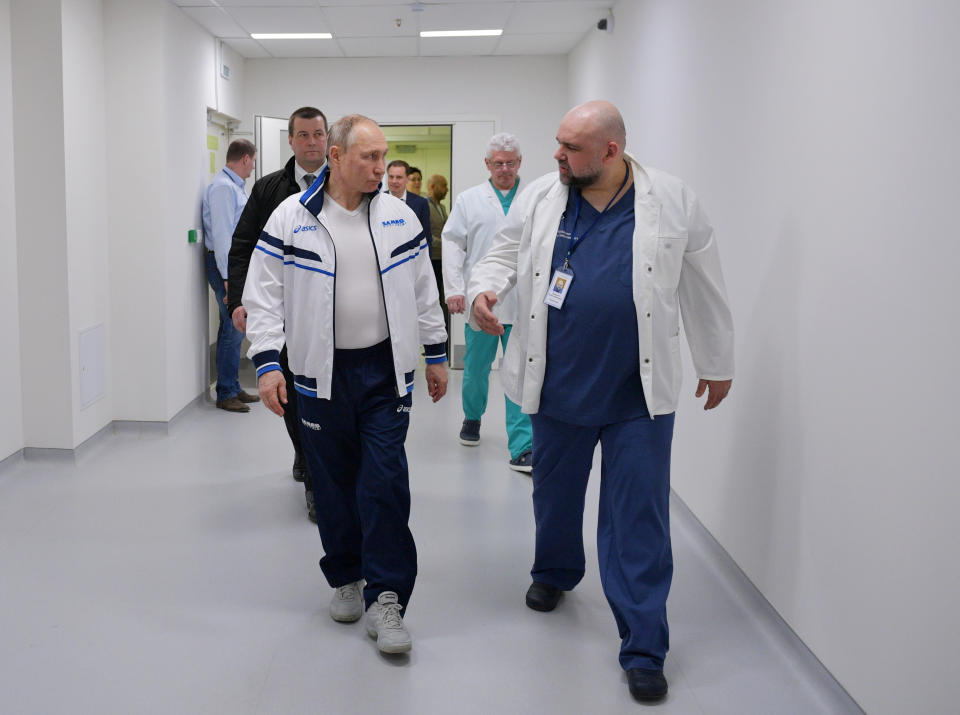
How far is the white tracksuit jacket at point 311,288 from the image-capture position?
8.93ft

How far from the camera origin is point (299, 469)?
447cm

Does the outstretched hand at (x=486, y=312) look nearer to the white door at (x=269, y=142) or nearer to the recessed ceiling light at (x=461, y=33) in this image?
the recessed ceiling light at (x=461, y=33)

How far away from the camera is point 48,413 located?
186 inches

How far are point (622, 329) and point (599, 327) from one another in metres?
0.07

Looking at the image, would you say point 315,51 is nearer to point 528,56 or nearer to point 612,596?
point 528,56

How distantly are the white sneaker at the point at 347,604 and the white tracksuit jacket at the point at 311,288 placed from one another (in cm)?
71

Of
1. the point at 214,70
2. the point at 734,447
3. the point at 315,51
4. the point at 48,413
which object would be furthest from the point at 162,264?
the point at 734,447

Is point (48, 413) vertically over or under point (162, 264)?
under

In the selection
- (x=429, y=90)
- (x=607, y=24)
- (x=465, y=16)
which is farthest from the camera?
(x=429, y=90)

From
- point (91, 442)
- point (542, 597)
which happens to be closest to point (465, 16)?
point (91, 442)

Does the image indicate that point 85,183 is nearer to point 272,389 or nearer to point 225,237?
point 225,237

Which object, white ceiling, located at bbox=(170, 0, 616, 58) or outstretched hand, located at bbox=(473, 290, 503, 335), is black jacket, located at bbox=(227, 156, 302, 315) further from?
white ceiling, located at bbox=(170, 0, 616, 58)

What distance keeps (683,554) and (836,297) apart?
152cm

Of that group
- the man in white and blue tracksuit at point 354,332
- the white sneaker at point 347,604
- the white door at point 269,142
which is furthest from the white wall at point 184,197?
the man in white and blue tracksuit at point 354,332
